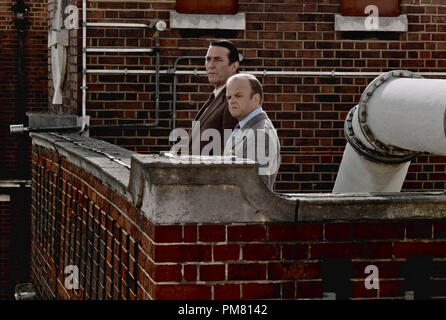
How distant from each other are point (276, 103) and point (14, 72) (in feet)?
42.3

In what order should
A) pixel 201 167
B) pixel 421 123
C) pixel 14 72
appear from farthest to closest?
pixel 14 72 → pixel 421 123 → pixel 201 167

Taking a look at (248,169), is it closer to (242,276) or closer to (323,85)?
(242,276)

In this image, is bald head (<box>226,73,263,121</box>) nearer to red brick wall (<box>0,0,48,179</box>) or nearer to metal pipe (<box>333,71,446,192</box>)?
metal pipe (<box>333,71,446,192</box>)

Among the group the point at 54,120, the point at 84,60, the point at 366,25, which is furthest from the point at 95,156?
the point at 366,25

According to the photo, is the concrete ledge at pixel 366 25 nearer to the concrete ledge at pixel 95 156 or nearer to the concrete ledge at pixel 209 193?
the concrete ledge at pixel 95 156

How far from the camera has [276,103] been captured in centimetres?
1059

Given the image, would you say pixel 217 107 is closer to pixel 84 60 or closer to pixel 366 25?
pixel 84 60

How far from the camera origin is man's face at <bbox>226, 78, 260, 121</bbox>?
17.6 ft

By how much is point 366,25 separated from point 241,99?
18.1 ft

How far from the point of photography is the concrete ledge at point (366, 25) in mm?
10602

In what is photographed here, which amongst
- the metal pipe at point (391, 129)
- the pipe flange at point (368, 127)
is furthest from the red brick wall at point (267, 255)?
the pipe flange at point (368, 127)

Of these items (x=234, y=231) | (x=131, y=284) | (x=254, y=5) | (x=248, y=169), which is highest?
(x=254, y=5)

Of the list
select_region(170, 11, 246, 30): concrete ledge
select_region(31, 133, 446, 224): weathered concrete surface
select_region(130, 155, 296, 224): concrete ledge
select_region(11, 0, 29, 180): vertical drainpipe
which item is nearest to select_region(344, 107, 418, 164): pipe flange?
select_region(31, 133, 446, 224): weathered concrete surface
